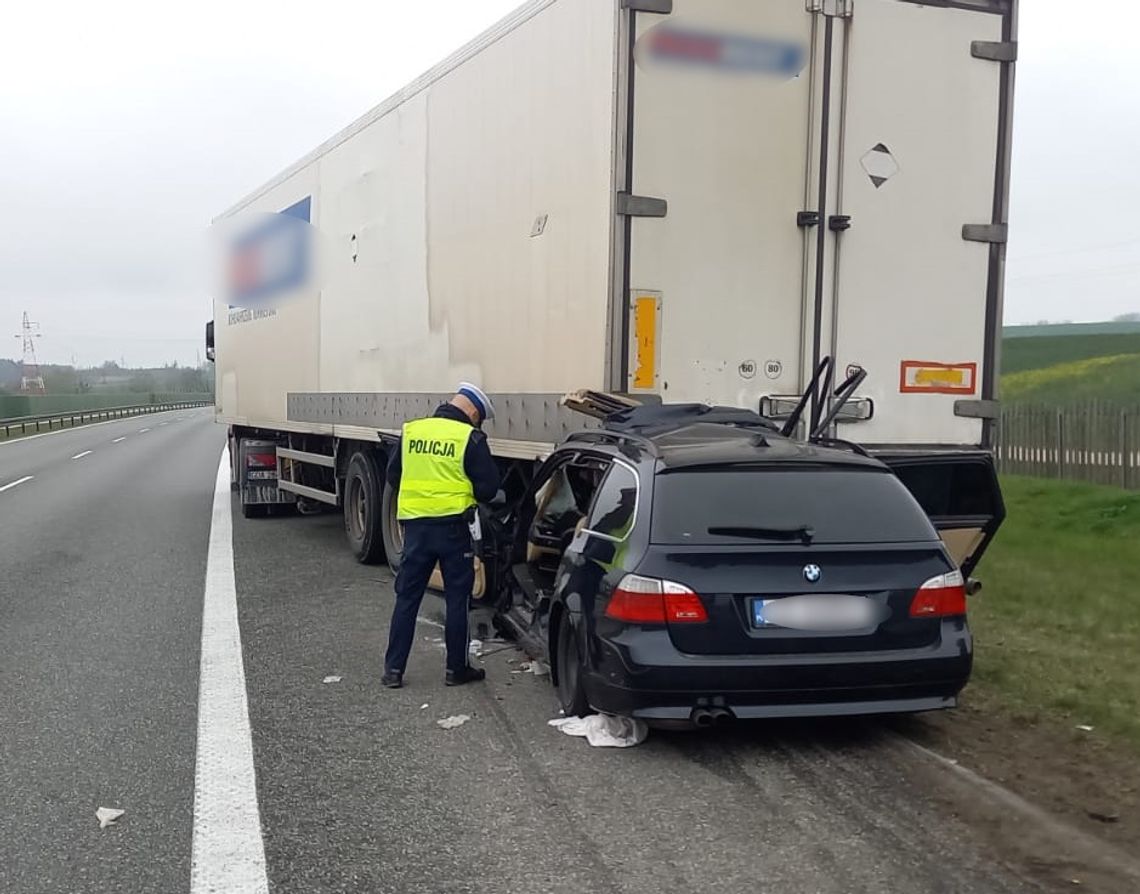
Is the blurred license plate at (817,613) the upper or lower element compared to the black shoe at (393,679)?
upper

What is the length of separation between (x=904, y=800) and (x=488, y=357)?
4.63 m

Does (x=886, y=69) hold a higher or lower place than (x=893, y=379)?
higher

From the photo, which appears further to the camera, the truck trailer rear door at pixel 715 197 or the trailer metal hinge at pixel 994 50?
the trailer metal hinge at pixel 994 50

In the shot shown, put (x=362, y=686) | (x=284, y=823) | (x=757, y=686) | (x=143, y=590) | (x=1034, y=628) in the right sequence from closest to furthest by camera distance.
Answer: (x=284, y=823) < (x=757, y=686) < (x=362, y=686) < (x=1034, y=628) < (x=143, y=590)

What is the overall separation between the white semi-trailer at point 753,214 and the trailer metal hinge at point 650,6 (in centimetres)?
3

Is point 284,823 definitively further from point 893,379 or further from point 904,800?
point 893,379

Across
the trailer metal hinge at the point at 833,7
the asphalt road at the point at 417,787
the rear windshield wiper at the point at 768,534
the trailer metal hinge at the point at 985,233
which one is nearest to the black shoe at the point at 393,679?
the asphalt road at the point at 417,787

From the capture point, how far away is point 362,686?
640 cm

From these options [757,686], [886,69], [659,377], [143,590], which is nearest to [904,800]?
[757,686]

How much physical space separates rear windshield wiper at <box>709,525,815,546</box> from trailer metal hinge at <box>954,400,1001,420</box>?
273cm

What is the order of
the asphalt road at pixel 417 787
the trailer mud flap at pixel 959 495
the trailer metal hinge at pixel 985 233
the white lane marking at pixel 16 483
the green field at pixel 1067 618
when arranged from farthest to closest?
the white lane marking at pixel 16 483, the trailer metal hinge at pixel 985 233, the trailer mud flap at pixel 959 495, the green field at pixel 1067 618, the asphalt road at pixel 417 787

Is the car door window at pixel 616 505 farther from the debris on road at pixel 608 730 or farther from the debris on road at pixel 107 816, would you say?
the debris on road at pixel 107 816

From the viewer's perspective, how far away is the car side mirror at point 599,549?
5.19 metres

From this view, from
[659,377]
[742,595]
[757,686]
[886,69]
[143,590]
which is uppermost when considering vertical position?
[886,69]
